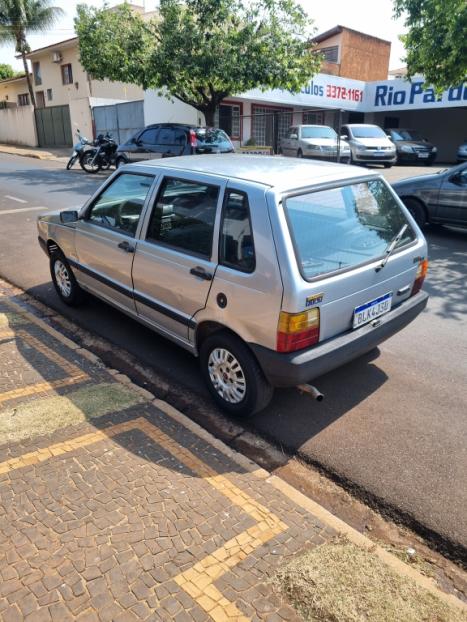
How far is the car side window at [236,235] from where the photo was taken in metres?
3.23

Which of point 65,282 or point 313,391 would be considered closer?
point 313,391

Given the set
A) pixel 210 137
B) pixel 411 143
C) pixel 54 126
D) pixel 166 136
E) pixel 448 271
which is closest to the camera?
pixel 448 271

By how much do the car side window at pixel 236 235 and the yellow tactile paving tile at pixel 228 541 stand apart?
49.5 inches

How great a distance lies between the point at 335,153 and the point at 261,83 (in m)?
3.61

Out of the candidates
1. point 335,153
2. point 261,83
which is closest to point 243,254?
point 261,83

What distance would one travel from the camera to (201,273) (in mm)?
3506

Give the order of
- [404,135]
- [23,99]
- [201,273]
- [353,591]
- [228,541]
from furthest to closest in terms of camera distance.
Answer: [23,99], [404,135], [201,273], [228,541], [353,591]

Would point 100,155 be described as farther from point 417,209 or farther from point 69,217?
point 69,217

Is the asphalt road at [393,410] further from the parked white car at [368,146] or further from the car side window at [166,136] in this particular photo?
the parked white car at [368,146]

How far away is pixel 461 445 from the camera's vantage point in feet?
10.8

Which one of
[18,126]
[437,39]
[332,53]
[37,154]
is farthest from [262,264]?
[332,53]

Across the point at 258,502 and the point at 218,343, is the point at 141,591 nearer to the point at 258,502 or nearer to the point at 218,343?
the point at 258,502

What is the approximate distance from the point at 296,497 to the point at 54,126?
1134 inches

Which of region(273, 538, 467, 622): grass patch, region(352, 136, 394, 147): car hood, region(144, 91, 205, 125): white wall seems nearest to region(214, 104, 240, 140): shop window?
region(144, 91, 205, 125): white wall
